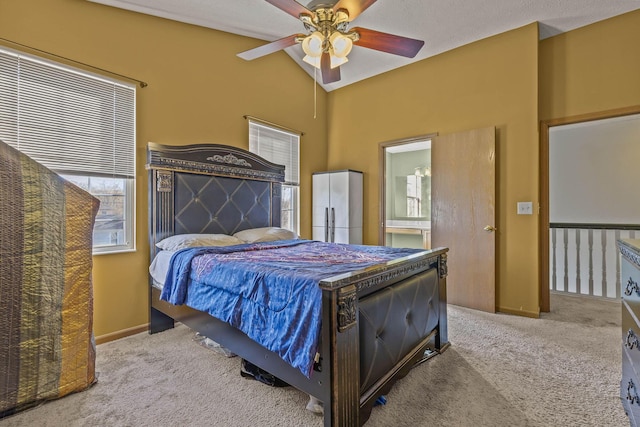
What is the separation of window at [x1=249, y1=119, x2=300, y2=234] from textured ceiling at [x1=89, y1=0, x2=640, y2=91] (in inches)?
46.7

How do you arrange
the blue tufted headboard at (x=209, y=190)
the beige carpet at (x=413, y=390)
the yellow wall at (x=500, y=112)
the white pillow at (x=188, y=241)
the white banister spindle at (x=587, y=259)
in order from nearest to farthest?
the beige carpet at (x=413, y=390), the white pillow at (x=188, y=241), the blue tufted headboard at (x=209, y=190), the yellow wall at (x=500, y=112), the white banister spindle at (x=587, y=259)

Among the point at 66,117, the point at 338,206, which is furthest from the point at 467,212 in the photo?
the point at 66,117

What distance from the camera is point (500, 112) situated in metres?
3.53

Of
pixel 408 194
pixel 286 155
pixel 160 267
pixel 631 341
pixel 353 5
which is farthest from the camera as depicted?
pixel 408 194

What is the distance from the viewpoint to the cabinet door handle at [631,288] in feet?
4.38

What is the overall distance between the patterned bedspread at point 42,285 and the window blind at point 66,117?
28.5 inches

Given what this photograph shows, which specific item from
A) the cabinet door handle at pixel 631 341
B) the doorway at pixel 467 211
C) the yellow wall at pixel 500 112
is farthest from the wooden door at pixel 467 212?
the cabinet door handle at pixel 631 341

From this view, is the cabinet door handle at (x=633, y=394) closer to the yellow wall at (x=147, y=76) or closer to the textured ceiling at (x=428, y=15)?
the textured ceiling at (x=428, y=15)

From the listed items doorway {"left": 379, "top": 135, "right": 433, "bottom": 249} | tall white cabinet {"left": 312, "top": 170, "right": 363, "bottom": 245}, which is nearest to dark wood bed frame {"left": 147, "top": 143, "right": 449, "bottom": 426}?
tall white cabinet {"left": 312, "top": 170, "right": 363, "bottom": 245}

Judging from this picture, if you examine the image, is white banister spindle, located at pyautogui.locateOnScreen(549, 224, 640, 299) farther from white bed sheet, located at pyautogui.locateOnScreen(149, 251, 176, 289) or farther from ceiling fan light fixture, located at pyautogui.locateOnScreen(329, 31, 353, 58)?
white bed sheet, located at pyautogui.locateOnScreen(149, 251, 176, 289)

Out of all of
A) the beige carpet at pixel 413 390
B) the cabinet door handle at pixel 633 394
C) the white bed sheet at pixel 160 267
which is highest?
the white bed sheet at pixel 160 267

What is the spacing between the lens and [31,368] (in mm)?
1768

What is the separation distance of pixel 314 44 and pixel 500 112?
8.23 ft

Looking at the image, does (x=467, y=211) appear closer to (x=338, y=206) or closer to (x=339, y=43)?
(x=338, y=206)
